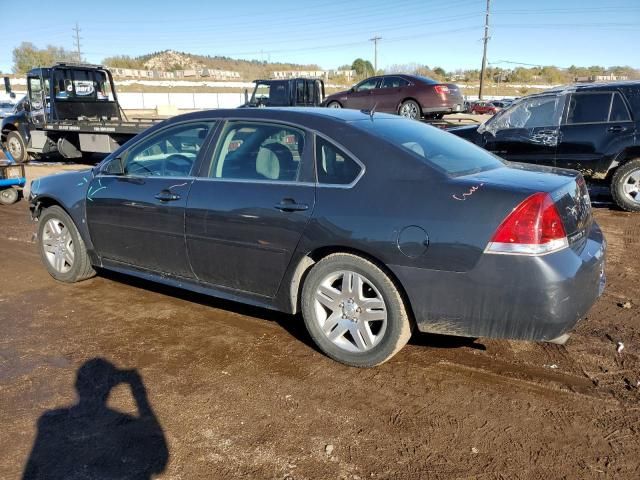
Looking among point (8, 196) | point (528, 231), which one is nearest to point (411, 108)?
point (8, 196)

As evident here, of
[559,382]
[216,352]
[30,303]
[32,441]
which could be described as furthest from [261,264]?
[30,303]

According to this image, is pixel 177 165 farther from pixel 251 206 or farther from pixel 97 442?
pixel 97 442

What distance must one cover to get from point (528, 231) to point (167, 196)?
8.54 feet

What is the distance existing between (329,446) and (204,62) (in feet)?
506

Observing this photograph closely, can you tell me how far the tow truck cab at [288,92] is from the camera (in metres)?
16.8

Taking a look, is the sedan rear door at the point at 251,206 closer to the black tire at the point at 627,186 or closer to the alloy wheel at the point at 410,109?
the black tire at the point at 627,186

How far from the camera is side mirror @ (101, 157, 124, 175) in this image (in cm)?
457

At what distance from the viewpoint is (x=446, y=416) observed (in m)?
2.93

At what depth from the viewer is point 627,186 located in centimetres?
770

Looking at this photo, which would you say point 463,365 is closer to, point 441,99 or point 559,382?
point 559,382

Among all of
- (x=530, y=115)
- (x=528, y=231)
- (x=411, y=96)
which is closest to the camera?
(x=528, y=231)

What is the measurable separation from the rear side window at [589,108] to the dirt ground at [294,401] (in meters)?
4.25

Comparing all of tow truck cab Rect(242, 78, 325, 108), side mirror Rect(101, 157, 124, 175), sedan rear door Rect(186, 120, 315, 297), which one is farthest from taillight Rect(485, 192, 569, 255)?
tow truck cab Rect(242, 78, 325, 108)

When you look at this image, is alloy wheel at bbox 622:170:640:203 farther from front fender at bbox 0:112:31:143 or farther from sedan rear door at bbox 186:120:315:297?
front fender at bbox 0:112:31:143
